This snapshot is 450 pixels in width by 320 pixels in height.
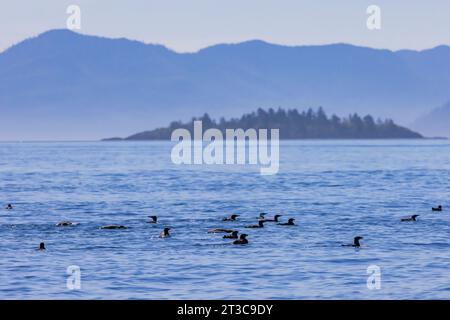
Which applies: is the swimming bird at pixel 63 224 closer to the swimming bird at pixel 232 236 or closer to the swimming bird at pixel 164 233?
the swimming bird at pixel 164 233

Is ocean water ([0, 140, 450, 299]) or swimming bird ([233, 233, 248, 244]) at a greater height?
swimming bird ([233, 233, 248, 244])

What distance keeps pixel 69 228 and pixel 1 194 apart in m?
29.0

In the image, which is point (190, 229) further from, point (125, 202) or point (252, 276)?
point (125, 202)

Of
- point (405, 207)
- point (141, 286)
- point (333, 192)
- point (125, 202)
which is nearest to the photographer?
point (141, 286)

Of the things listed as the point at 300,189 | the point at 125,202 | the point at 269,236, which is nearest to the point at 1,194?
the point at 125,202

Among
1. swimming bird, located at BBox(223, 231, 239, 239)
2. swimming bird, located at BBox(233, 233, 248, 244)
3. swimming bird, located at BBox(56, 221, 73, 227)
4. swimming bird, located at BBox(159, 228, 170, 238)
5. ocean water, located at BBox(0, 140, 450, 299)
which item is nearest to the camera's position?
ocean water, located at BBox(0, 140, 450, 299)

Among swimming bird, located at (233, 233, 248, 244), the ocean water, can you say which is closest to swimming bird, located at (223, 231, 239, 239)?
the ocean water

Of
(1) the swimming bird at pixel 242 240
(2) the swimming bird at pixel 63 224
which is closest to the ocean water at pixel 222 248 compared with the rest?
(2) the swimming bird at pixel 63 224

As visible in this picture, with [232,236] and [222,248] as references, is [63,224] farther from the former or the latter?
[222,248]

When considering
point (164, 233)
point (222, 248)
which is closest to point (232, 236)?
point (222, 248)

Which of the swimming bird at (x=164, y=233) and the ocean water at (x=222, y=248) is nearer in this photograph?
the ocean water at (x=222, y=248)

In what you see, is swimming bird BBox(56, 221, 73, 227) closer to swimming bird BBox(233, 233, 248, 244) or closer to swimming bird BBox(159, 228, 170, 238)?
swimming bird BBox(159, 228, 170, 238)

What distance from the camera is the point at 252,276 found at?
29.5 m

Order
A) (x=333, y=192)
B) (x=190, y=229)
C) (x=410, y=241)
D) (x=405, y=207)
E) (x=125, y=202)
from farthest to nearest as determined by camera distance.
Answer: (x=333, y=192) → (x=125, y=202) → (x=405, y=207) → (x=190, y=229) → (x=410, y=241)
